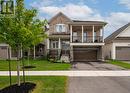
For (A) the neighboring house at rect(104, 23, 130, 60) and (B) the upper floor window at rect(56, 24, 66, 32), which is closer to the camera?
(A) the neighboring house at rect(104, 23, 130, 60)

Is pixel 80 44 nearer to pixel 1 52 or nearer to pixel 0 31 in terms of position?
pixel 1 52

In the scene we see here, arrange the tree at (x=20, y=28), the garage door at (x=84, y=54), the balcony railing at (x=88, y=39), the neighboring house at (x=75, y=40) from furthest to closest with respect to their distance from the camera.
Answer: the garage door at (x=84, y=54)
the balcony railing at (x=88, y=39)
the neighboring house at (x=75, y=40)
the tree at (x=20, y=28)

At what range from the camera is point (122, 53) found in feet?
156

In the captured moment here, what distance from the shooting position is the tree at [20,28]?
44.0 ft

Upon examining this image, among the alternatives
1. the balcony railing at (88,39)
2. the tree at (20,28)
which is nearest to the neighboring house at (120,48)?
the balcony railing at (88,39)

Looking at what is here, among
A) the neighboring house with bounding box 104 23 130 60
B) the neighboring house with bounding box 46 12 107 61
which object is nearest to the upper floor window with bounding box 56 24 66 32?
the neighboring house with bounding box 46 12 107 61

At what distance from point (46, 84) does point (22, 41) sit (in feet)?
10.9

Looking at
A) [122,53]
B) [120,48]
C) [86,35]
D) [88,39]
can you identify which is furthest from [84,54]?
[122,53]

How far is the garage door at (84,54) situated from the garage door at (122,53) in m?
3.58

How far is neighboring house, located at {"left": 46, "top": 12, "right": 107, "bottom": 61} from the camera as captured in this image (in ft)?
144

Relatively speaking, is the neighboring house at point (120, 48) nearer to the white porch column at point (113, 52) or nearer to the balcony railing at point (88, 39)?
the white porch column at point (113, 52)

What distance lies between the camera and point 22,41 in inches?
543

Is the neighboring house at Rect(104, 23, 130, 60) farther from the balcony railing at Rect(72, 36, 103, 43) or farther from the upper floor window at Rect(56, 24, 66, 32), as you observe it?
the upper floor window at Rect(56, 24, 66, 32)

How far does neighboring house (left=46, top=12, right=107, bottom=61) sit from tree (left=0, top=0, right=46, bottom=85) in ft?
91.3
